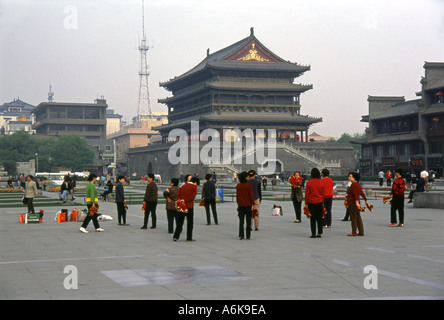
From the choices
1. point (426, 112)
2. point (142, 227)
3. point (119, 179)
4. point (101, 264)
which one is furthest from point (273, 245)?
point (426, 112)

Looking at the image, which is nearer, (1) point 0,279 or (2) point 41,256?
(1) point 0,279

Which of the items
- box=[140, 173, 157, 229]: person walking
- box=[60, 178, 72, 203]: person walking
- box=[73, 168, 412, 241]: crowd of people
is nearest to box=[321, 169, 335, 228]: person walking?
box=[73, 168, 412, 241]: crowd of people

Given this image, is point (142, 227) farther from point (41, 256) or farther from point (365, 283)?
point (365, 283)

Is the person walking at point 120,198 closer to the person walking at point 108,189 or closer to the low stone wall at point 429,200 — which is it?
the person walking at point 108,189

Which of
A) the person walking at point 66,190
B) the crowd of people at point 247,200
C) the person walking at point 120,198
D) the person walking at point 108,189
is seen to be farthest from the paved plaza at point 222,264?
the person walking at point 66,190

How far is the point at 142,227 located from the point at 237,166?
5569 centimetres

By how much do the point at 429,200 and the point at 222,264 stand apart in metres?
17.6

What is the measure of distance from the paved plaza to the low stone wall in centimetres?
806

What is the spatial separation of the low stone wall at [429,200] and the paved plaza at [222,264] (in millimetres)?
8065

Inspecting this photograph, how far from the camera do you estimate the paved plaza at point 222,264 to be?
7930mm

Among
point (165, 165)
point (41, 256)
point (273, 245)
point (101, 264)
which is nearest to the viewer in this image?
point (101, 264)

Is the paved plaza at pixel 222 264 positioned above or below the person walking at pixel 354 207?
below

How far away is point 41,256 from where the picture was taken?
1150 cm
